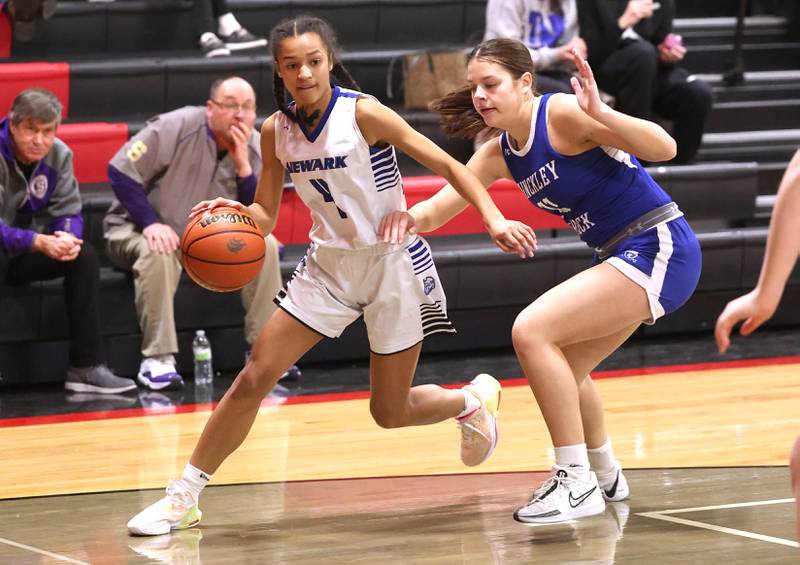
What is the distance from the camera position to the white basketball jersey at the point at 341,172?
392 centimetres

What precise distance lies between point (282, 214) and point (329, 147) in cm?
312

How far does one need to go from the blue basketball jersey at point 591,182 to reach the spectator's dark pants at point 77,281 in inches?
108

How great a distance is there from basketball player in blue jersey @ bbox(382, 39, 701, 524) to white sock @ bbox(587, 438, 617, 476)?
0.16 ft

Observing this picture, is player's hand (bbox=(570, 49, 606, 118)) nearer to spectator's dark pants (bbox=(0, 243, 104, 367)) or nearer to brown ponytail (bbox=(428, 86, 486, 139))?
brown ponytail (bbox=(428, 86, 486, 139))

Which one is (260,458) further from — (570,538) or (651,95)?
(651,95)

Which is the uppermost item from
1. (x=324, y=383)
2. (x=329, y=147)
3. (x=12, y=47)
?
(x=329, y=147)

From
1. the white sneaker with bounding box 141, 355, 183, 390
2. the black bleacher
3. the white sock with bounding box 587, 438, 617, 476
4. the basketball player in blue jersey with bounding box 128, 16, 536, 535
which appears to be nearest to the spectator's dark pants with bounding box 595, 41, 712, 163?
the black bleacher

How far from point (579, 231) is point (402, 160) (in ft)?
12.2

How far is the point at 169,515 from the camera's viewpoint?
3.90 metres

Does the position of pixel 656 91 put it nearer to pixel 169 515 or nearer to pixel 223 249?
pixel 223 249

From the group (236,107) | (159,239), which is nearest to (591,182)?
(236,107)

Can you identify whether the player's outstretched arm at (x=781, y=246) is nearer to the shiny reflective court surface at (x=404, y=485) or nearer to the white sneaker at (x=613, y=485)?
the shiny reflective court surface at (x=404, y=485)

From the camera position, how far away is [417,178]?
727 cm

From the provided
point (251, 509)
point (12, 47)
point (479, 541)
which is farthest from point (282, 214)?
point (479, 541)
